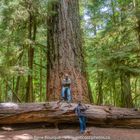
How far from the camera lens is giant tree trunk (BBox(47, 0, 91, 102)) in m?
7.77

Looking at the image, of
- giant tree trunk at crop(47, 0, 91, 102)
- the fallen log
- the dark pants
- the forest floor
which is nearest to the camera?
the forest floor

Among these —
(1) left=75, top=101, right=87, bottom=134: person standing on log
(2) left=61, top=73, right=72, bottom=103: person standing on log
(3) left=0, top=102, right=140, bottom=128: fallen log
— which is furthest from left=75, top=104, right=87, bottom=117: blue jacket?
(2) left=61, top=73, right=72, bottom=103: person standing on log

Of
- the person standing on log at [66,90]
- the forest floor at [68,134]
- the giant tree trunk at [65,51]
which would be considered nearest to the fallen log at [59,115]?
the forest floor at [68,134]

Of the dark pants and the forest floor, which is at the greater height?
the dark pants

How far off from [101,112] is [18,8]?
179 inches

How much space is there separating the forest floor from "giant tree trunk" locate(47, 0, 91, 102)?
163cm

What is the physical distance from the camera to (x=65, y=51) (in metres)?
8.00

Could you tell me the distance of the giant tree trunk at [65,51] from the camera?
7773 millimetres

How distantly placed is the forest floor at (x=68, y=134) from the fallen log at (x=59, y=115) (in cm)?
25

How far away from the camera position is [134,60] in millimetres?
9516

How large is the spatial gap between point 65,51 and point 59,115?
2.47 meters

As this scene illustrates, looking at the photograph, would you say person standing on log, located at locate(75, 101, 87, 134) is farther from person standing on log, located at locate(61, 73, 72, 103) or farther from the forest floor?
person standing on log, located at locate(61, 73, 72, 103)

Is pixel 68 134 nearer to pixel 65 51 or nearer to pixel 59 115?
pixel 59 115

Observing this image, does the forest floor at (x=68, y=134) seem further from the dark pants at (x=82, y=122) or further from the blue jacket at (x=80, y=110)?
the blue jacket at (x=80, y=110)
